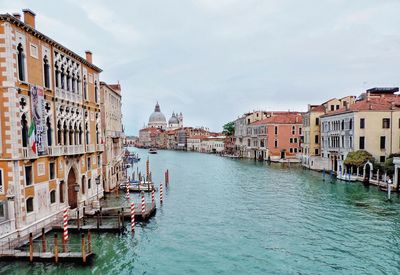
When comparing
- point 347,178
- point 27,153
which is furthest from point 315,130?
point 27,153

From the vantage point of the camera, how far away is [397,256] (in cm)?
1332

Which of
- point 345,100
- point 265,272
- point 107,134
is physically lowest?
point 265,272

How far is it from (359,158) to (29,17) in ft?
91.8

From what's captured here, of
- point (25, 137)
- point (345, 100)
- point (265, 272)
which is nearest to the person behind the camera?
point (265, 272)

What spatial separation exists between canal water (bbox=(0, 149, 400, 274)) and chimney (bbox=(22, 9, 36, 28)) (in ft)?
32.3

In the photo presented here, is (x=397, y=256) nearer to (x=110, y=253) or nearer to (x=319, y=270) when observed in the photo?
(x=319, y=270)

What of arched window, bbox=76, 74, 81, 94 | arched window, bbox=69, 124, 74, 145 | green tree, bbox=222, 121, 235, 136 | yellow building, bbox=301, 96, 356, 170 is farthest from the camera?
green tree, bbox=222, 121, 235, 136

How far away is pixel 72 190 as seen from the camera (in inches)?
736

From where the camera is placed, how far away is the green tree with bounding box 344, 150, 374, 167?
30570 millimetres

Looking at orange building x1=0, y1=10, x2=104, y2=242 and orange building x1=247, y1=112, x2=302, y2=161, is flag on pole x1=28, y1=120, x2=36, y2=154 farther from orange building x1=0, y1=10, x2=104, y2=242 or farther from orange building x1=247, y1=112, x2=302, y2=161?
orange building x1=247, y1=112, x2=302, y2=161

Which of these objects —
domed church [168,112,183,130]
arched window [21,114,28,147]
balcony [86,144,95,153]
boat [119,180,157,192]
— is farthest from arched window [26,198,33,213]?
domed church [168,112,183,130]

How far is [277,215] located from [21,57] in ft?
49.9

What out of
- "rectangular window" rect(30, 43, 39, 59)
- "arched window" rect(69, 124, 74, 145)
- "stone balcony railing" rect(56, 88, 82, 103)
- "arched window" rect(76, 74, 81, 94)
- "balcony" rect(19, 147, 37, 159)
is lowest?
"balcony" rect(19, 147, 37, 159)

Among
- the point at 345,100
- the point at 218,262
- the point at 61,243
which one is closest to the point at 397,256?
the point at 218,262
